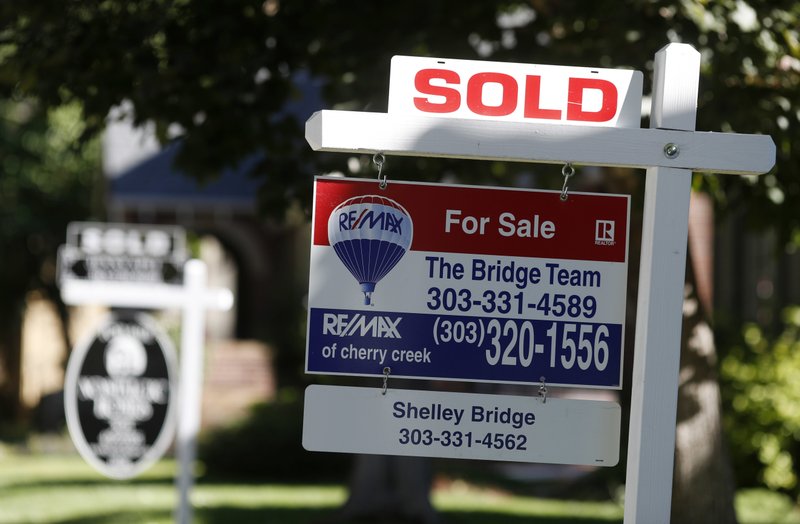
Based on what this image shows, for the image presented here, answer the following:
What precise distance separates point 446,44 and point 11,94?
289cm

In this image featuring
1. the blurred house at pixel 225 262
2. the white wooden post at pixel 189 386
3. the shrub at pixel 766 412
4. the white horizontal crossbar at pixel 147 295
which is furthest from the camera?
the blurred house at pixel 225 262

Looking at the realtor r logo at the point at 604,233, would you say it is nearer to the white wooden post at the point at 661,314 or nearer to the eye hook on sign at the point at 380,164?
the white wooden post at the point at 661,314

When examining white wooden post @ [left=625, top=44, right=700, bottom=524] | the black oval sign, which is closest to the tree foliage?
the black oval sign

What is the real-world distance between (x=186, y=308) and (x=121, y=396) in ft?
3.10

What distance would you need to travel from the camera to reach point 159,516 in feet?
40.9

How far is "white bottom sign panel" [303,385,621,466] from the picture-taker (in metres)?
4.37

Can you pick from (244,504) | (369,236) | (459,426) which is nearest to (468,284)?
(369,236)

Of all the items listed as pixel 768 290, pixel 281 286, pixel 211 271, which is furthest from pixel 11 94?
pixel 211 271

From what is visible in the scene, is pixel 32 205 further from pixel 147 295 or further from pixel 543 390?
pixel 543 390

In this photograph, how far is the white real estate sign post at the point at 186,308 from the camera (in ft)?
29.9

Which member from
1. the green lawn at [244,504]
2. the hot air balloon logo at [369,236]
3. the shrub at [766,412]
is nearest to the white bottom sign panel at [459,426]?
the hot air balloon logo at [369,236]

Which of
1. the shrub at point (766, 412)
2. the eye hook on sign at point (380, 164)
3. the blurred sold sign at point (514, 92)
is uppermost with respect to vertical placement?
the blurred sold sign at point (514, 92)

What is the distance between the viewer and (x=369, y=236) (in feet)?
14.3

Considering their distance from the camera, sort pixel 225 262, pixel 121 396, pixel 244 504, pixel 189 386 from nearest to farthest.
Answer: pixel 189 386 → pixel 121 396 → pixel 244 504 → pixel 225 262
